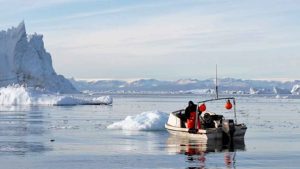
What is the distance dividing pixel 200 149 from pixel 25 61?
3947 inches

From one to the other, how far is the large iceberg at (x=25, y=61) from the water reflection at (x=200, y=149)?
87206 millimetres

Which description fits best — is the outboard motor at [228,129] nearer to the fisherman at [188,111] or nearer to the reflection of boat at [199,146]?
the reflection of boat at [199,146]

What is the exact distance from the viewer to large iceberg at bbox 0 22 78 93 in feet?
373

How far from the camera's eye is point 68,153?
23.5 meters

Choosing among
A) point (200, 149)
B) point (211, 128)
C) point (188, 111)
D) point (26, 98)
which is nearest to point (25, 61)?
point (26, 98)

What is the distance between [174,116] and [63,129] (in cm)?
751

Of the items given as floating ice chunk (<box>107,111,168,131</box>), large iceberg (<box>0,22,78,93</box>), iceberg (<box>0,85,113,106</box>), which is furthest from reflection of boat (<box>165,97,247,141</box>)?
large iceberg (<box>0,22,78,93</box>)

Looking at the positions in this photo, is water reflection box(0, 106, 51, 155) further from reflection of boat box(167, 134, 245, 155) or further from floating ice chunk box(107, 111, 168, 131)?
reflection of boat box(167, 134, 245, 155)

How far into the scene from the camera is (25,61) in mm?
121812

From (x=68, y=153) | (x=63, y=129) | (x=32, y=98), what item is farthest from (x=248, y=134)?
(x=32, y=98)

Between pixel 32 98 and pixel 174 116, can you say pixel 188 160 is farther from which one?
pixel 32 98

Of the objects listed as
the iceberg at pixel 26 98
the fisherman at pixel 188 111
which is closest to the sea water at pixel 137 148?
the fisherman at pixel 188 111

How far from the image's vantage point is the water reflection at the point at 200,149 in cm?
2097

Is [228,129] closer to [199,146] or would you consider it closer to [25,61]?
[199,146]
